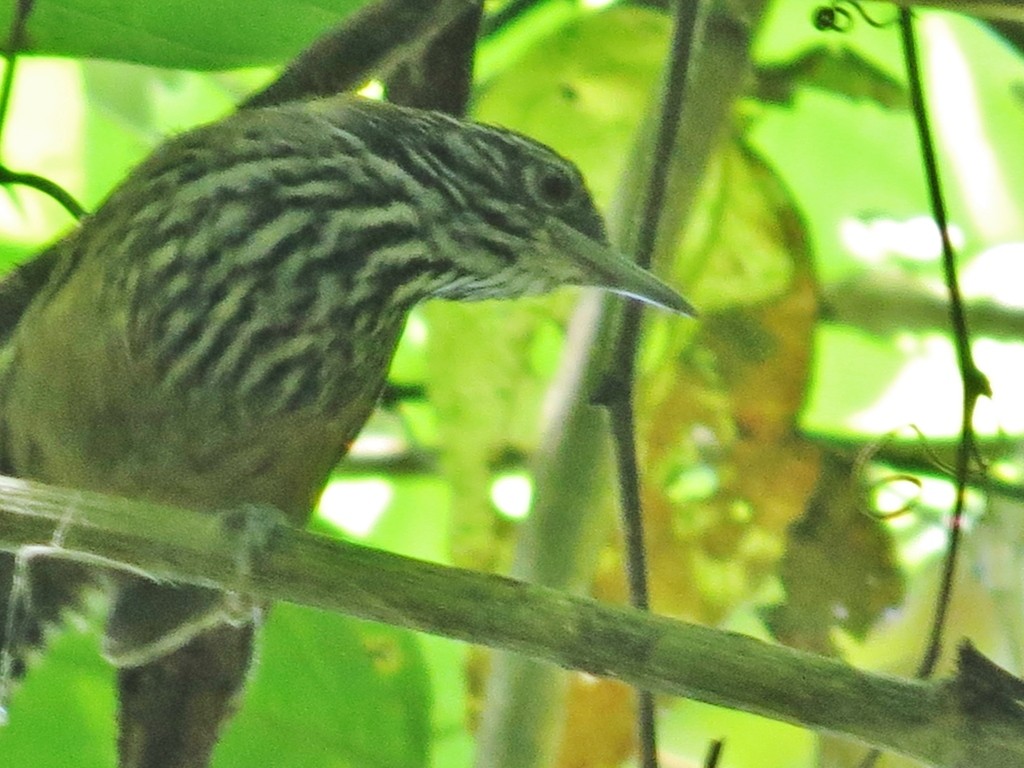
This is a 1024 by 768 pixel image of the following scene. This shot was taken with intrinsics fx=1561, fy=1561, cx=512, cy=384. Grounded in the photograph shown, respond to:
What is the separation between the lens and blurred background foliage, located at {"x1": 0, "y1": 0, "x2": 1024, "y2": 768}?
1397 mm

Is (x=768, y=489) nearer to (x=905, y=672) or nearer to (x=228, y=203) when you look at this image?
(x=905, y=672)

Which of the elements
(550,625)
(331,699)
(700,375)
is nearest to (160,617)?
(331,699)

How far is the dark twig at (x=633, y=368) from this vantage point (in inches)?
42.3

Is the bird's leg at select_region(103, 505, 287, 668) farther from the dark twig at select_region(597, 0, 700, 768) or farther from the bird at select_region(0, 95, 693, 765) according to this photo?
the dark twig at select_region(597, 0, 700, 768)

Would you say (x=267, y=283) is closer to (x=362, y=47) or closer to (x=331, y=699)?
(x=362, y=47)

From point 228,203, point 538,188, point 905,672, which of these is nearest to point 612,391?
point 538,188

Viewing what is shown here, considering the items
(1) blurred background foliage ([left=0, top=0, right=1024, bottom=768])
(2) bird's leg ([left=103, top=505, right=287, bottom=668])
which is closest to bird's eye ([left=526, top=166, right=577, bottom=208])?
(1) blurred background foliage ([left=0, top=0, right=1024, bottom=768])

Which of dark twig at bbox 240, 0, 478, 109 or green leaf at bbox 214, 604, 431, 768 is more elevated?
dark twig at bbox 240, 0, 478, 109

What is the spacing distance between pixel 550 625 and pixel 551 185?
0.45 m

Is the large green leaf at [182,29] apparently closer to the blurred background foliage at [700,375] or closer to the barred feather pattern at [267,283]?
the blurred background foliage at [700,375]

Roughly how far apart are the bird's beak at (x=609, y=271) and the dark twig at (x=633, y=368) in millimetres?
27

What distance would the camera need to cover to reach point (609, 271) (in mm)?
1133

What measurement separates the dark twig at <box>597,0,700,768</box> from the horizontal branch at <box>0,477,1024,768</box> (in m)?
0.22

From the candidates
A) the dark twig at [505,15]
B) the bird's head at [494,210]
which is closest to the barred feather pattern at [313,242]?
the bird's head at [494,210]
